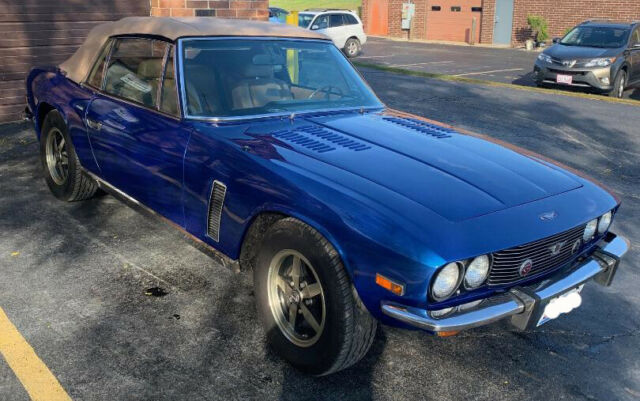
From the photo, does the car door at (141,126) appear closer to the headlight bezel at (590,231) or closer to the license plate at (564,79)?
the headlight bezel at (590,231)

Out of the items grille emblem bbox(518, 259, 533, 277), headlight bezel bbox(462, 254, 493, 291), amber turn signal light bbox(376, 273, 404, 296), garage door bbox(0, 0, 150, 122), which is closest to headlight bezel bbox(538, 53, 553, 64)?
garage door bbox(0, 0, 150, 122)

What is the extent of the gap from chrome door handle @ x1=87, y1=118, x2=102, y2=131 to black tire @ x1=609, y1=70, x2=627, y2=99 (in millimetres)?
11212

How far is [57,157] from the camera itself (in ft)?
18.4

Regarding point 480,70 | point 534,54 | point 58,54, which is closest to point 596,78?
point 480,70

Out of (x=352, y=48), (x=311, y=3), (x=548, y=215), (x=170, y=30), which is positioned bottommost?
(x=548, y=215)

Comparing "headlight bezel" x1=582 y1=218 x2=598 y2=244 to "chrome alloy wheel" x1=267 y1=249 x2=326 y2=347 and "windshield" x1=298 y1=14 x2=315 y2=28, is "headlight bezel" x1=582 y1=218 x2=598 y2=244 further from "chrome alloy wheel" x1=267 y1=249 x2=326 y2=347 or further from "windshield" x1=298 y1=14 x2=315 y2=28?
"windshield" x1=298 y1=14 x2=315 y2=28

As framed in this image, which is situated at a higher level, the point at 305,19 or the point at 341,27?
the point at 305,19

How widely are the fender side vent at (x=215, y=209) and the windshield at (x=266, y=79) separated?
0.59m

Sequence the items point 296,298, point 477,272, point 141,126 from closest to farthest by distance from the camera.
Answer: point 477,272
point 296,298
point 141,126

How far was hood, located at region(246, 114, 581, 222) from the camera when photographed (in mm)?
3104

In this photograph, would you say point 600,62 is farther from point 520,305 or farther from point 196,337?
point 196,337

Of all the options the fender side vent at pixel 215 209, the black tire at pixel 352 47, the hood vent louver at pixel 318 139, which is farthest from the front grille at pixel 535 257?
the black tire at pixel 352 47

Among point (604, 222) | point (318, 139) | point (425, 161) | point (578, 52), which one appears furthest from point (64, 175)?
point (578, 52)

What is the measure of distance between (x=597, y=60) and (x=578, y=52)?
0.59 meters
